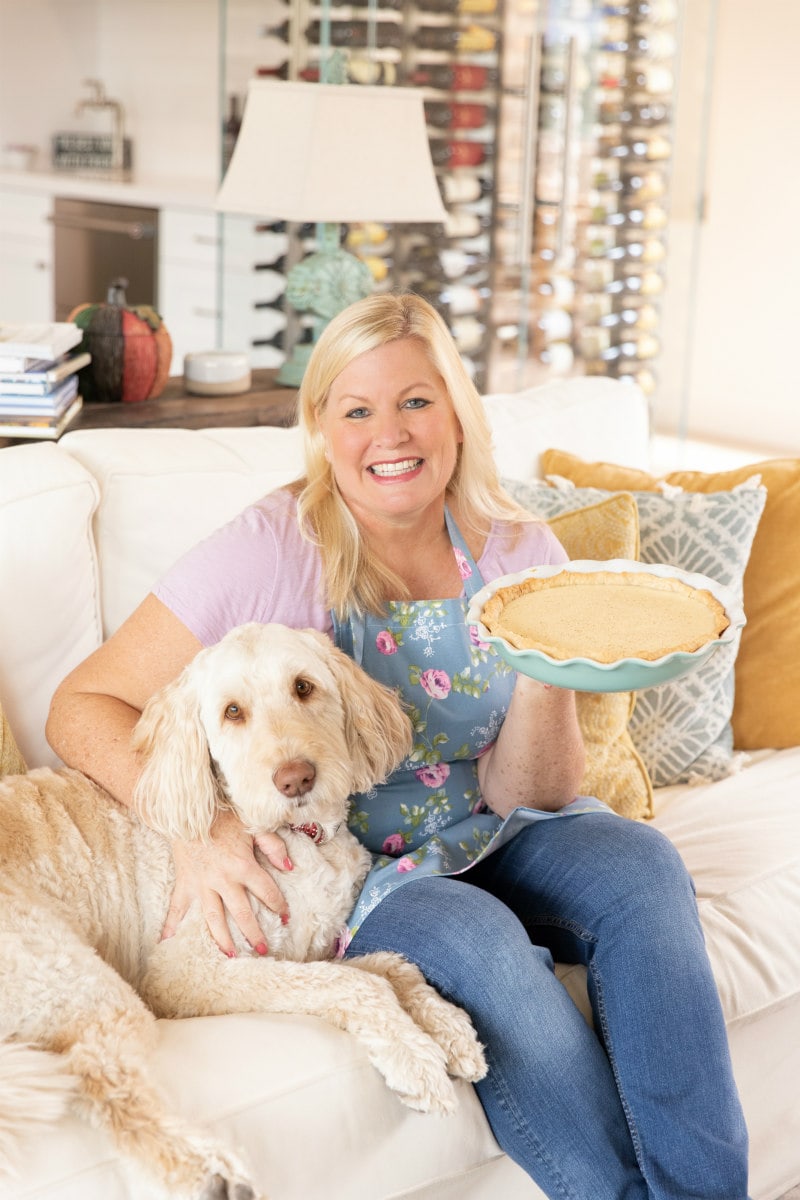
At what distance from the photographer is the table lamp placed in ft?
9.20

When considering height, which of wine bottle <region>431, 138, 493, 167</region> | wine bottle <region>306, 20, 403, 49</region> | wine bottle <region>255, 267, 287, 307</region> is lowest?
wine bottle <region>255, 267, 287, 307</region>

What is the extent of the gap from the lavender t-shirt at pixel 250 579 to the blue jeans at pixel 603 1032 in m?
0.40

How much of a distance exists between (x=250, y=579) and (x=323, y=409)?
0.97ft

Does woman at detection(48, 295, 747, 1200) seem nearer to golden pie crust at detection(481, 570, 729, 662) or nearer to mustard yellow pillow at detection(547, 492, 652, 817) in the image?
golden pie crust at detection(481, 570, 729, 662)

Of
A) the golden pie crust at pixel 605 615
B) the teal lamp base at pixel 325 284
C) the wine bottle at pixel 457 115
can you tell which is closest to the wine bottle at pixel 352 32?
the wine bottle at pixel 457 115

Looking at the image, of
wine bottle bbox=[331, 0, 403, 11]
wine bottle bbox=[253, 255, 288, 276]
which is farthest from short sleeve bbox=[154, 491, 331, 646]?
wine bottle bbox=[331, 0, 403, 11]

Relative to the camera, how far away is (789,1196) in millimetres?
2039

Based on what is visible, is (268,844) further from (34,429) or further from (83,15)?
(83,15)

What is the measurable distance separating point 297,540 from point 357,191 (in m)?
1.30

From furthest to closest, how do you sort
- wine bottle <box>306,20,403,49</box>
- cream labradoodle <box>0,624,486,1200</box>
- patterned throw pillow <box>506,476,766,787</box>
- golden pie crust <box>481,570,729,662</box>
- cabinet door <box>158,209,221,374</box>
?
cabinet door <box>158,209,221,374</box>, wine bottle <box>306,20,403,49</box>, patterned throw pillow <box>506,476,766,787</box>, golden pie crust <box>481,570,729,662</box>, cream labradoodle <box>0,624,486,1200</box>

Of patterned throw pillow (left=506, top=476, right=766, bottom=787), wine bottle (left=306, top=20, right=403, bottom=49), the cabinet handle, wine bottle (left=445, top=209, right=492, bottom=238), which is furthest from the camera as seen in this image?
the cabinet handle

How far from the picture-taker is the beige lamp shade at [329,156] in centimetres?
280

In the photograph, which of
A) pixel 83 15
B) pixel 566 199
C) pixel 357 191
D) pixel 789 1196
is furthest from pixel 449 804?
pixel 83 15

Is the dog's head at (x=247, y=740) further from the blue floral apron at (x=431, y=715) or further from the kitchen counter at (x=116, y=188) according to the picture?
the kitchen counter at (x=116, y=188)
